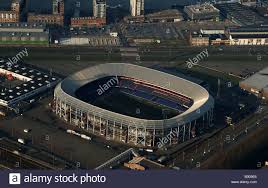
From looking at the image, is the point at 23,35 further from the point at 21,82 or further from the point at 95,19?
the point at 95,19

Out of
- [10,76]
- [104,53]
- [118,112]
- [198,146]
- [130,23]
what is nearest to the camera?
[198,146]

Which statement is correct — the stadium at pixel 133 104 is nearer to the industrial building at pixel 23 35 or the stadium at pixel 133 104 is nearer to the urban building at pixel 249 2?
the industrial building at pixel 23 35

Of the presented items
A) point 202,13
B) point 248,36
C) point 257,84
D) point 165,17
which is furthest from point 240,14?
point 257,84

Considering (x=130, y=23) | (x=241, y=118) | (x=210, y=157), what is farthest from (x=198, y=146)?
(x=130, y=23)

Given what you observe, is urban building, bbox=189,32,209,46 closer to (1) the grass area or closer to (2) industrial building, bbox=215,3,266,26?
(2) industrial building, bbox=215,3,266,26

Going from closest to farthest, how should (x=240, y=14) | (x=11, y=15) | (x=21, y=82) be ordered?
(x=21, y=82), (x=11, y=15), (x=240, y=14)

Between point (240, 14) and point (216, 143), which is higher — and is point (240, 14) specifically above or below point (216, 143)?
above

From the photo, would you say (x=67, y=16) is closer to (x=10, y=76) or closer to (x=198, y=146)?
(x=10, y=76)
